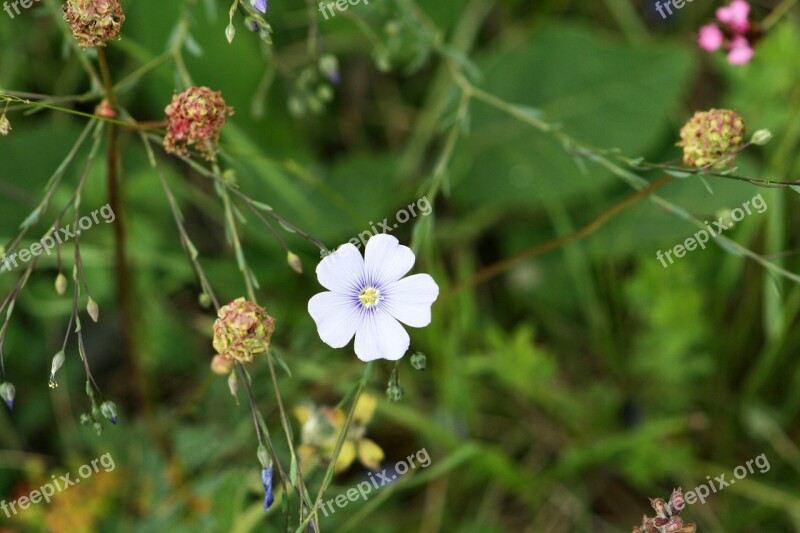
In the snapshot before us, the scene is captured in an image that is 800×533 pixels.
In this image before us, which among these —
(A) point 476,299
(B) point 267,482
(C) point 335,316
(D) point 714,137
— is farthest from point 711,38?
(B) point 267,482

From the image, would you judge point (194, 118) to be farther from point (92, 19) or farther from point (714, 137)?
point (714, 137)

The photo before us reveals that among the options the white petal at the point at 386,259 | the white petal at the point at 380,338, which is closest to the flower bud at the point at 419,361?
the white petal at the point at 380,338

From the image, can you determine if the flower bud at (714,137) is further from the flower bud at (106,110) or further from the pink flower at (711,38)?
the flower bud at (106,110)

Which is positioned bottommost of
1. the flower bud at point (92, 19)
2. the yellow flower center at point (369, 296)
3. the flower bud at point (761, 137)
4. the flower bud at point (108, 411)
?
the flower bud at point (761, 137)

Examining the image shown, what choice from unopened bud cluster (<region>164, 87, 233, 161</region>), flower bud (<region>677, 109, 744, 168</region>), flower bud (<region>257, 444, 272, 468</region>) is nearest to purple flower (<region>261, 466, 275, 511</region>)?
flower bud (<region>257, 444, 272, 468</region>)

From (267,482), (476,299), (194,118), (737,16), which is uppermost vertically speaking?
(476,299)

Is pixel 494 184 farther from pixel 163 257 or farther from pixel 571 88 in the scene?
pixel 163 257

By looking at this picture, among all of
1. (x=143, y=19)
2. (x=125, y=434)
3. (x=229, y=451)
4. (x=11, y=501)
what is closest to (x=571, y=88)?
(x=143, y=19)
